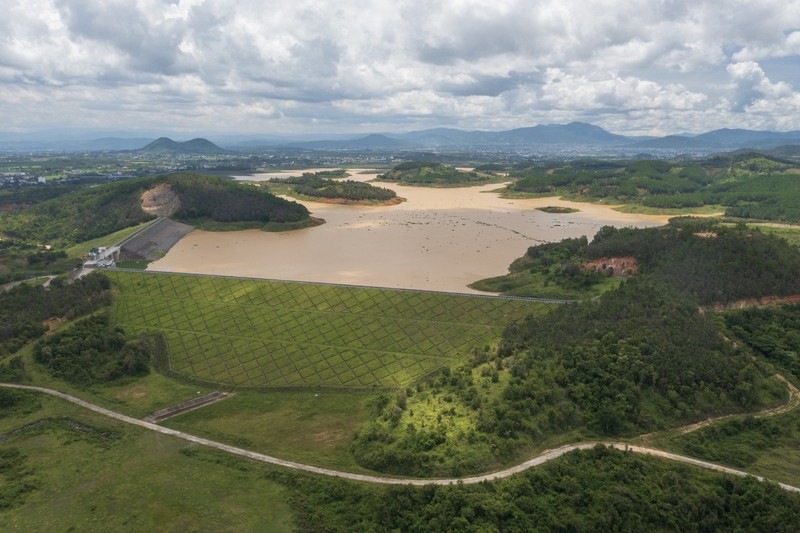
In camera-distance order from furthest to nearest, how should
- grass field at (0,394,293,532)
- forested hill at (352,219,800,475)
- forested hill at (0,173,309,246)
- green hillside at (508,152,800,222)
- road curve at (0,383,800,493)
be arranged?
green hillside at (508,152,800,222) < forested hill at (0,173,309,246) < forested hill at (352,219,800,475) < road curve at (0,383,800,493) < grass field at (0,394,293,532)

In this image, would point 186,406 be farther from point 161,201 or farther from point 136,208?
point 161,201

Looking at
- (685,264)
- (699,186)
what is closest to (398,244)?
(685,264)

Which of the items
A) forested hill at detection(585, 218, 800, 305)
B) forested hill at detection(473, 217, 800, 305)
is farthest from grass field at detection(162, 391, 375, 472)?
→ forested hill at detection(585, 218, 800, 305)

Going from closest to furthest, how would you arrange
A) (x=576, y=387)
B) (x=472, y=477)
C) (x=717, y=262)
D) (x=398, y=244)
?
(x=472, y=477) < (x=576, y=387) < (x=717, y=262) < (x=398, y=244)

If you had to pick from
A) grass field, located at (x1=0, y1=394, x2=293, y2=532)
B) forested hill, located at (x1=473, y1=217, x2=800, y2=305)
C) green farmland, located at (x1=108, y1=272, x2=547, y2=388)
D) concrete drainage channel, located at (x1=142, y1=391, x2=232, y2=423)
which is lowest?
concrete drainage channel, located at (x1=142, y1=391, x2=232, y2=423)

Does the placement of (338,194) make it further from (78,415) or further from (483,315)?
(78,415)

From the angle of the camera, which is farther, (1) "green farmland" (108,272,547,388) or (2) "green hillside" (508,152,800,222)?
(2) "green hillside" (508,152,800,222)

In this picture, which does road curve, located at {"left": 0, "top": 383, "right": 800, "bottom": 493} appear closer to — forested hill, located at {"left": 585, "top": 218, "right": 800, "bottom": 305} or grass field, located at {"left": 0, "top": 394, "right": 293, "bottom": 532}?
grass field, located at {"left": 0, "top": 394, "right": 293, "bottom": 532}
